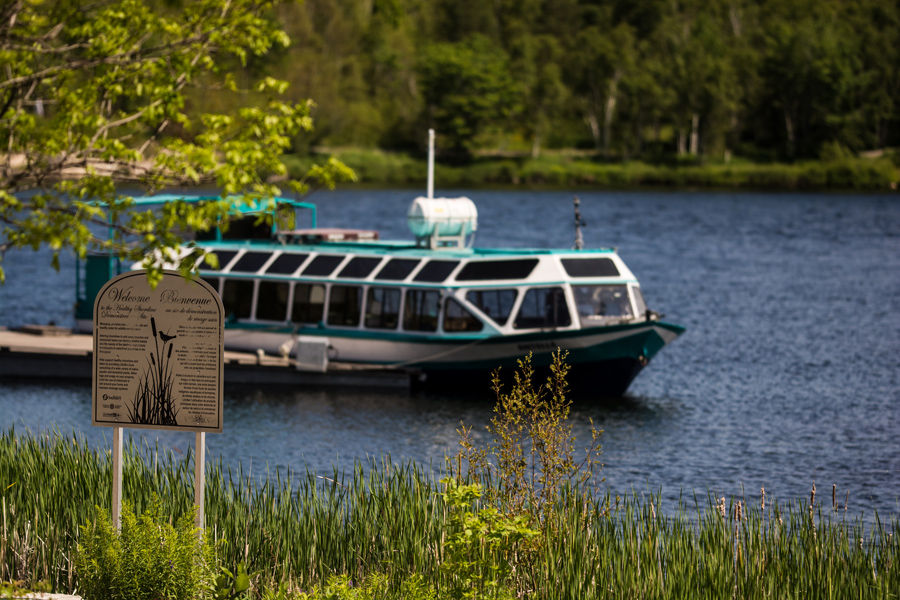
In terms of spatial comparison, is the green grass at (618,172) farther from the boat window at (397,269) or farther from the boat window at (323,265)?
the boat window at (397,269)

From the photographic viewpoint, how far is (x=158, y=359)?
10.0 meters

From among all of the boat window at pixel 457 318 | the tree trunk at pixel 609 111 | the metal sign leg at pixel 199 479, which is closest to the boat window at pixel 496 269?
the boat window at pixel 457 318

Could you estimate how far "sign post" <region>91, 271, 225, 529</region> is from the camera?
9.96 metres

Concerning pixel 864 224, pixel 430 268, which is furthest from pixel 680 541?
pixel 864 224

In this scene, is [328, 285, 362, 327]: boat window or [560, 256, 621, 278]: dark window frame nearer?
[560, 256, 621, 278]: dark window frame

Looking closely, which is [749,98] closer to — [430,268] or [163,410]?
[430,268]

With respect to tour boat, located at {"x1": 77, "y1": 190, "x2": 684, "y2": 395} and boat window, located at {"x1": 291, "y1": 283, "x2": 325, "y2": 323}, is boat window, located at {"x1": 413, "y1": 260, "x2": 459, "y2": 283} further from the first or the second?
boat window, located at {"x1": 291, "y1": 283, "x2": 325, "y2": 323}

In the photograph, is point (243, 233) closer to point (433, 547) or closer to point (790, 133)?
point (433, 547)

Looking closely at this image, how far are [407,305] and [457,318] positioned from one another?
125 centimetres

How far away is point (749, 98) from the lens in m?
109

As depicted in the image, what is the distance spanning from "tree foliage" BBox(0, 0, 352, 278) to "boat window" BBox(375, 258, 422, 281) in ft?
44.1

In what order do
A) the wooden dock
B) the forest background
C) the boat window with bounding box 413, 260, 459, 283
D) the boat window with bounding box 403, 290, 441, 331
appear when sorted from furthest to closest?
the forest background, the wooden dock, the boat window with bounding box 403, 290, 441, 331, the boat window with bounding box 413, 260, 459, 283

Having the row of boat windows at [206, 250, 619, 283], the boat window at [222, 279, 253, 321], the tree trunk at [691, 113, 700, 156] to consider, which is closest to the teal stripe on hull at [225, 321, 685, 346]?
the boat window at [222, 279, 253, 321]

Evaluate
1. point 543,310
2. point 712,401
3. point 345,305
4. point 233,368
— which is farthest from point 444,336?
point 712,401
